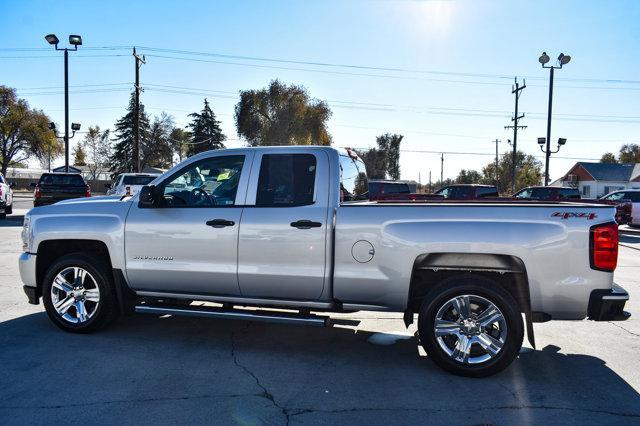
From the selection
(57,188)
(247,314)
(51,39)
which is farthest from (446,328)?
(51,39)

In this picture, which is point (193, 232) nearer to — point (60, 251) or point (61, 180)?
point (60, 251)

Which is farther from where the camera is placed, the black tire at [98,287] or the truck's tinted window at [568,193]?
the truck's tinted window at [568,193]

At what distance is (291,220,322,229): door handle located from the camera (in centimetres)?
445

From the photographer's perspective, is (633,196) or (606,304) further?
(633,196)

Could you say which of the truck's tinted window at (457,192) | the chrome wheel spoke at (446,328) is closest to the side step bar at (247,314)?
the chrome wheel spoke at (446,328)

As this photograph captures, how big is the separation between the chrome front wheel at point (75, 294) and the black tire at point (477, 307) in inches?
133

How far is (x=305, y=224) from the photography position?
176 inches

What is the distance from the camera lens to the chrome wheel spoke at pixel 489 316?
4133mm

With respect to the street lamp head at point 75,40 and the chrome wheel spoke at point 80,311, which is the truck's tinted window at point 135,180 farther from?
the chrome wheel spoke at point 80,311

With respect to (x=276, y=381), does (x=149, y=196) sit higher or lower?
higher

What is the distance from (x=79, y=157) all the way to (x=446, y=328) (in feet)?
354

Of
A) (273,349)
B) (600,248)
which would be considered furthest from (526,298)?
(273,349)

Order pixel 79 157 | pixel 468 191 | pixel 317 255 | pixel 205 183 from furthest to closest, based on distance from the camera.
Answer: pixel 79 157 → pixel 468 191 → pixel 205 183 → pixel 317 255

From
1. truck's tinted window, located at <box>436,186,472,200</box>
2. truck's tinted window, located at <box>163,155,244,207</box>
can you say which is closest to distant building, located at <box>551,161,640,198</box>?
truck's tinted window, located at <box>436,186,472,200</box>
